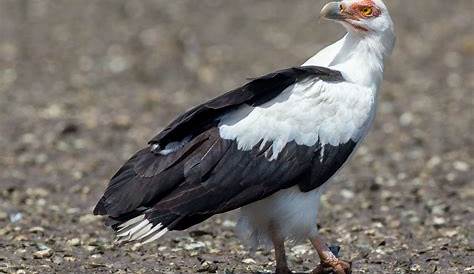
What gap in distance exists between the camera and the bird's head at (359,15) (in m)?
8.29

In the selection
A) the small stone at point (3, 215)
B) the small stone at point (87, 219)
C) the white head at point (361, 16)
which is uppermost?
the white head at point (361, 16)

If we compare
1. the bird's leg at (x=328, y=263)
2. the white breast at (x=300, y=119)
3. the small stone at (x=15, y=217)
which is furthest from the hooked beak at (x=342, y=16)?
the small stone at (x=15, y=217)

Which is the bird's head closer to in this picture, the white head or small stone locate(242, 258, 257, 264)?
the white head

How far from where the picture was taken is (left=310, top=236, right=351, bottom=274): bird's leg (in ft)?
26.0

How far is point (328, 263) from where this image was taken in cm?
794

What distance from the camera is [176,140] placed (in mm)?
7719

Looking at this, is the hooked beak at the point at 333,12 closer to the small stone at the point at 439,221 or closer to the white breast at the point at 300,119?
the white breast at the point at 300,119

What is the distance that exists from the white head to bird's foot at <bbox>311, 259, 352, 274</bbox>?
5.46 ft

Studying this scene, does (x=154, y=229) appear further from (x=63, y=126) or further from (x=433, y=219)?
(x=63, y=126)

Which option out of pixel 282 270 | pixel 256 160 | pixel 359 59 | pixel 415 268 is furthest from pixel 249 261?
pixel 359 59

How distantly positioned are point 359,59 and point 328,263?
1.49 metres

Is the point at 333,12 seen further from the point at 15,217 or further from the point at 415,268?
the point at 15,217

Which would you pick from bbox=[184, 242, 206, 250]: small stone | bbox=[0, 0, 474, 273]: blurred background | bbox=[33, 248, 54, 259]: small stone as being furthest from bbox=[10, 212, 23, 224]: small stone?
bbox=[184, 242, 206, 250]: small stone

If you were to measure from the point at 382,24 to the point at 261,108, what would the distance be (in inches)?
50.0
